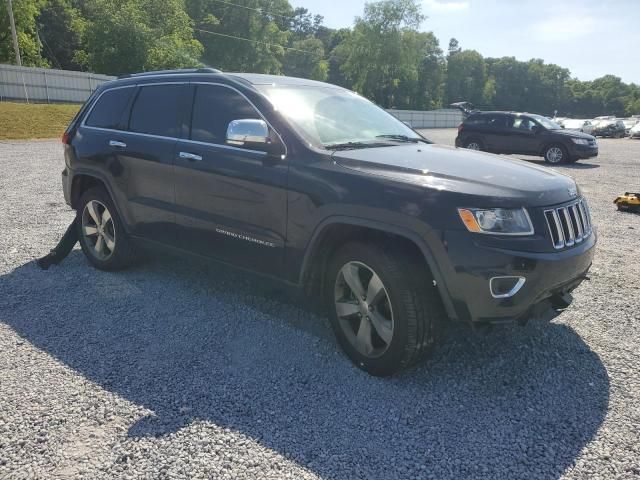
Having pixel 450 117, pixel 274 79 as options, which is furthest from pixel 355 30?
pixel 274 79

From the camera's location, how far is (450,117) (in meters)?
59.9

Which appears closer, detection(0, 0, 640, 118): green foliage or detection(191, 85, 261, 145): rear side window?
detection(191, 85, 261, 145): rear side window

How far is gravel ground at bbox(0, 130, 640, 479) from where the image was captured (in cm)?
254

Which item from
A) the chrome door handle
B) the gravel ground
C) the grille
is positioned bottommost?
the gravel ground

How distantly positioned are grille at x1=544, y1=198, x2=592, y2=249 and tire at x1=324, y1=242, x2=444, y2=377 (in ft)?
2.49

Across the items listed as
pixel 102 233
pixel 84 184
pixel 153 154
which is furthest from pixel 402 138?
pixel 84 184

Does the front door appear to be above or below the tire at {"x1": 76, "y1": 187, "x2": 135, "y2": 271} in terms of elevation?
above

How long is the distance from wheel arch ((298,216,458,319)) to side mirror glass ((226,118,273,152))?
0.76 metres

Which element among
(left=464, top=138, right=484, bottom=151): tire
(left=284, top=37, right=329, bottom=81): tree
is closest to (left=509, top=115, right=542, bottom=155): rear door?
(left=464, top=138, right=484, bottom=151): tire

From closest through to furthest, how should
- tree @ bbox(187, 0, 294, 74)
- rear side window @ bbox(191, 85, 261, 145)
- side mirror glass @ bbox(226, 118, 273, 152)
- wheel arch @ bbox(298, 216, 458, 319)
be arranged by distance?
wheel arch @ bbox(298, 216, 458, 319) < side mirror glass @ bbox(226, 118, 273, 152) < rear side window @ bbox(191, 85, 261, 145) < tree @ bbox(187, 0, 294, 74)

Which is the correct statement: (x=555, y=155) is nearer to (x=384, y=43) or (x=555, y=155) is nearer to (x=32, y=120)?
(x=32, y=120)

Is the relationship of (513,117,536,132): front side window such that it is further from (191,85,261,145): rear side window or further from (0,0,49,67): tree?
(0,0,49,67): tree

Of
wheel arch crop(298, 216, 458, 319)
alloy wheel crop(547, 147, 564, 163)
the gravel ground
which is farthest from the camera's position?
alloy wheel crop(547, 147, 564, 163)

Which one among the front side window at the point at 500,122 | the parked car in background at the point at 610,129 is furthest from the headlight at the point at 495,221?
the parked car in background at the point at 610,129
